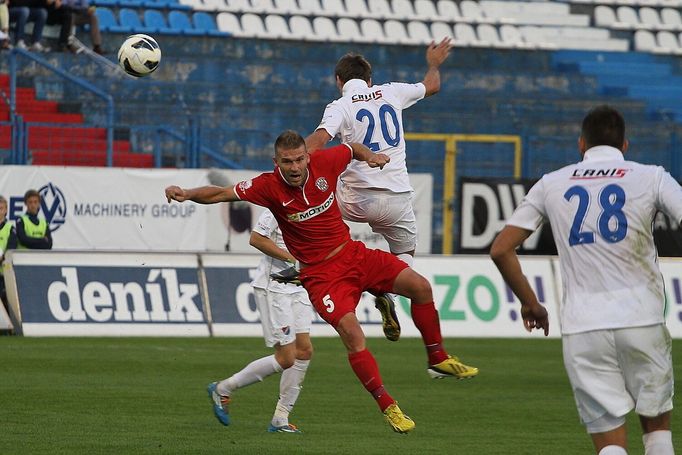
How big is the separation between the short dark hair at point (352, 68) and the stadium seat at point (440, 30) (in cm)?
2001

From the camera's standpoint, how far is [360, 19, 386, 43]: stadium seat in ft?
95.8

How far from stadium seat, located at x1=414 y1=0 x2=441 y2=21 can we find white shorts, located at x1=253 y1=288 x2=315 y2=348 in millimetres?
20173

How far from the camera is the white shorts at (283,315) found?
1089 cm

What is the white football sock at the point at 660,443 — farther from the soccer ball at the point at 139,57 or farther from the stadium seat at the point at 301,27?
the stadium seat at the point at 301,27

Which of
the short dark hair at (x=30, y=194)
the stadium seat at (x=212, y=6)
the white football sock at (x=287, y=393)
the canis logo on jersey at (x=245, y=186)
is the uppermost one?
the stadium seat at (x=212, y=6)

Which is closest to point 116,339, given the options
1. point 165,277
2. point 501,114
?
point 165,277

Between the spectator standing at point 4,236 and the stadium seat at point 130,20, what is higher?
the stadium seat at point 130,20

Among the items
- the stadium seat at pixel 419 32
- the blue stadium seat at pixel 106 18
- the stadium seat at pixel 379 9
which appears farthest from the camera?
the stadium seat at pixel 379 9

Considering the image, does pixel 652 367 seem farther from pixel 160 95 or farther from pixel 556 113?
pixel 556 113

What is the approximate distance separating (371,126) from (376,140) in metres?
0.11

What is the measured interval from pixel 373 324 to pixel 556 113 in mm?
9800

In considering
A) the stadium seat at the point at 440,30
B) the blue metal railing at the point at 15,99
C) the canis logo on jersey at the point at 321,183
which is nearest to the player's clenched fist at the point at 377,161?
the canis logo on jersey at the point at 321,183

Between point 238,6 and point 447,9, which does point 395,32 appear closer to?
point 447,9

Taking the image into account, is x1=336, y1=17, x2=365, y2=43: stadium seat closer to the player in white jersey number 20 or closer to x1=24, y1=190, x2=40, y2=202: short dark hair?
x1=24, y1=190, x2=40, y2=202: short dark hair
